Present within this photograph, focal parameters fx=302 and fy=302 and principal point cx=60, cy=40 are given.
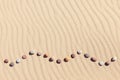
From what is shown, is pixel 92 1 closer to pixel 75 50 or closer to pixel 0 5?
pixel 75 50

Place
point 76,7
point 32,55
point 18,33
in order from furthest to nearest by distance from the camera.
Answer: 1. point 76,7
2. point 18,33
3. point 32,55

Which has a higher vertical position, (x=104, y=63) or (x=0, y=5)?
(x=0, y=5)

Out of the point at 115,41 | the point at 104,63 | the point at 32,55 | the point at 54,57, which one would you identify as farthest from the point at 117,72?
the point at 32,55

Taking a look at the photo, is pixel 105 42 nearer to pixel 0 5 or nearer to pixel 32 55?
pixel 32 55

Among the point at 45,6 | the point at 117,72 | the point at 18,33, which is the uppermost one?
the point at 45,6

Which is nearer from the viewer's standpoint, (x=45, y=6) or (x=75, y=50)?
(x=75, y=50)

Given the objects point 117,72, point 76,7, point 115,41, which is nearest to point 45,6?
point 76,7

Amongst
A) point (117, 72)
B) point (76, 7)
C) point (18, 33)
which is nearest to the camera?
point (117, 72)
